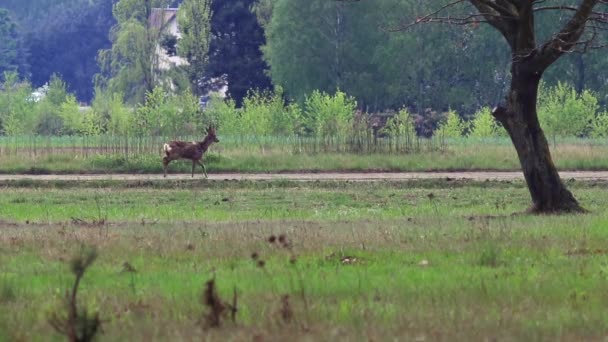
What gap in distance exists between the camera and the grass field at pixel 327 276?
385 inches

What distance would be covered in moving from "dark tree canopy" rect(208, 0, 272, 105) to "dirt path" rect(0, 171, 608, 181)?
4840 centimetres

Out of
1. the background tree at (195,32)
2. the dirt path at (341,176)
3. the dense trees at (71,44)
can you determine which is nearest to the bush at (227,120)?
the background tree at (195,32)

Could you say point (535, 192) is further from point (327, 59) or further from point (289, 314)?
point (327, 59)

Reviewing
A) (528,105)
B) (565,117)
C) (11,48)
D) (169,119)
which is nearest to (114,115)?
(169,119)

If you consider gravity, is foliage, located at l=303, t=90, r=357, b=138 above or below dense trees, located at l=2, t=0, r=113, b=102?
below

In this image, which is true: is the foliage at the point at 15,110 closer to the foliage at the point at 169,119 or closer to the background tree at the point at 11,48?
the foliage at the point at 169,119

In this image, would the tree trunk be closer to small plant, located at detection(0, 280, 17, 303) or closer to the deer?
small plant, located at detection(0, 280, 17, 303)

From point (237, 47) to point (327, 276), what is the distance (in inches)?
3123

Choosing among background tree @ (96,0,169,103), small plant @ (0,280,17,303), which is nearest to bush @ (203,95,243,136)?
background tree @ (96,0,169,103)

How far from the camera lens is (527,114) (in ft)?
72.5

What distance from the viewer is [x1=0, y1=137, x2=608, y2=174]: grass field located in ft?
137

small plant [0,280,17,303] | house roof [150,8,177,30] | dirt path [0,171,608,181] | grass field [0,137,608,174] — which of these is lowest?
small plant [0,280,17,303]

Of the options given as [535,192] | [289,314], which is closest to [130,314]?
[289,314]

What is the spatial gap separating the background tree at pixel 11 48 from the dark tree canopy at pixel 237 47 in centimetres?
4699
